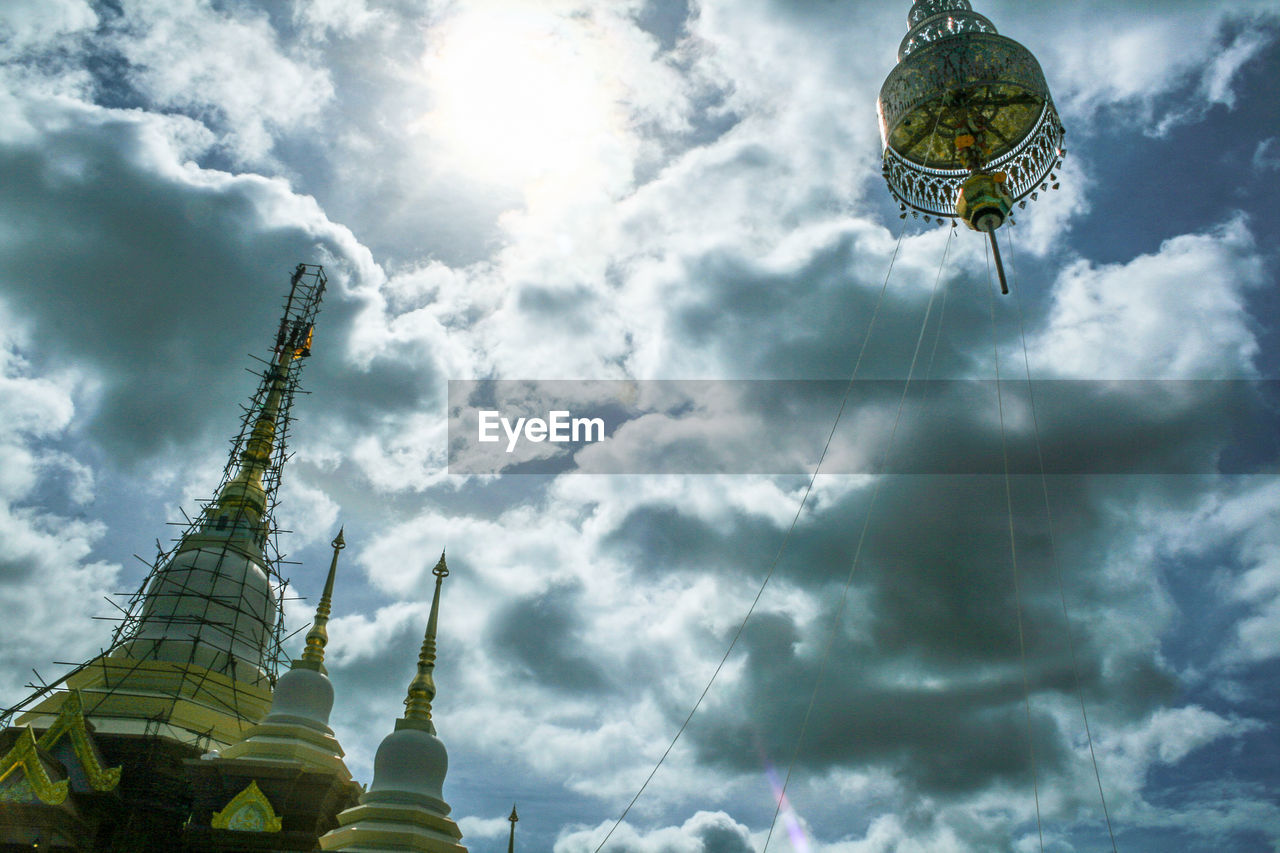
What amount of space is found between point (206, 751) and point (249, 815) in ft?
17.6

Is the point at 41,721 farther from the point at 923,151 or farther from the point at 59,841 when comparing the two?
the point at 923,151

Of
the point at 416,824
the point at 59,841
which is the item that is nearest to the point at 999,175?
the point at 416,824

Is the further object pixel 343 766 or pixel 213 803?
pixel 343 766

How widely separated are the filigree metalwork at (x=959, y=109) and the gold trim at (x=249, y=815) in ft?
74.9

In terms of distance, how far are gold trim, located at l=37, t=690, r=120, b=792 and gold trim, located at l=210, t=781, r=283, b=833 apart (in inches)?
138

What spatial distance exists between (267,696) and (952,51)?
2989 cm

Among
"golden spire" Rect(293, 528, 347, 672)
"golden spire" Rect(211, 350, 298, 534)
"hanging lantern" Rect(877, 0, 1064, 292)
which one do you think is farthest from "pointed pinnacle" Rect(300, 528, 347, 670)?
"hanging lantern" Rect(877, 0, 1064, 292)

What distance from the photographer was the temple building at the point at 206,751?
21641mm

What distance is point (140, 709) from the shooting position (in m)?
27.2

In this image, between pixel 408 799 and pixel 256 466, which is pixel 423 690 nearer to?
pixel 408 799

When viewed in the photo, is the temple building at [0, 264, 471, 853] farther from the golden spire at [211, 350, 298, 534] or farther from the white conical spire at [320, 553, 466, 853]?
the golden spire at [211, 350, 298, 534]

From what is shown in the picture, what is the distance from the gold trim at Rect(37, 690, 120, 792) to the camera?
23141mm

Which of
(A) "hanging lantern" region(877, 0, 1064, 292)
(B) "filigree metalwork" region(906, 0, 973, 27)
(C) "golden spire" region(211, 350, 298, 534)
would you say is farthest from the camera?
(C) "golden spire" region(211, 350, 298, 534)

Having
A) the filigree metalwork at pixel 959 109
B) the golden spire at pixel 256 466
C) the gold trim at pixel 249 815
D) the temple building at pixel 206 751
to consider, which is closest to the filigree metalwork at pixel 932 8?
the filigree metalwork at pixel 959 109
